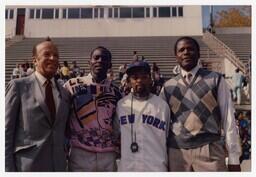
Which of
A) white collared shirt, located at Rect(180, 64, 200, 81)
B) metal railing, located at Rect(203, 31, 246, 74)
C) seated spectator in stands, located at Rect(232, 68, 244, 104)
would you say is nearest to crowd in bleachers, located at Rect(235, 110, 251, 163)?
white collared shirt, located at Rect(180, 64, 200, 81)

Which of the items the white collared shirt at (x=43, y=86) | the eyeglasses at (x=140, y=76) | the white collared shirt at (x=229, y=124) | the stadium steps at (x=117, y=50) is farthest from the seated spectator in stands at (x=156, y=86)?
the stadium steps at (x=117, y=50)

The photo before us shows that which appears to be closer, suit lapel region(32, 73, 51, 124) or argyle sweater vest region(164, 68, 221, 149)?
suit lapel region(32, 73, 51, 124)

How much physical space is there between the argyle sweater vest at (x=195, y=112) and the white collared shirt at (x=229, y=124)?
0.18 ft

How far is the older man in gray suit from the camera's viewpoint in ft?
10.9

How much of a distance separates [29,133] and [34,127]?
0.08 m

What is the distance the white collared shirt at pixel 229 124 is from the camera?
11.3 ft

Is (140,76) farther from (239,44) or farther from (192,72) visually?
(239,44)

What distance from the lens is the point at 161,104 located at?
3613 mm

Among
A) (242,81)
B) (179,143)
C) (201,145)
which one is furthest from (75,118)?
(242,81)

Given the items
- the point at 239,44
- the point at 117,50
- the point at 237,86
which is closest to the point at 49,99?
the point at 237,86

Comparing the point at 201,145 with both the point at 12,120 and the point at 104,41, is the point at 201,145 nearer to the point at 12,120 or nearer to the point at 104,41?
the point at 12,120

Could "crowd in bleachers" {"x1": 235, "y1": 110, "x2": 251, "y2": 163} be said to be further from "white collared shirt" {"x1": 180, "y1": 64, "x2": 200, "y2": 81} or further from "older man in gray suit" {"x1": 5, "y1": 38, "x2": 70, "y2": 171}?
"older man in gray suit" {"x1": 5, "y1": 38, "x2": 70, "y2": 171}

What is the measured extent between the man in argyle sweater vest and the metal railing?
35.9ft

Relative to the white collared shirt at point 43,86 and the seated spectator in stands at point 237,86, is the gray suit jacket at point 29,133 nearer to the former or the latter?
the white collared shirt at point 43,86
